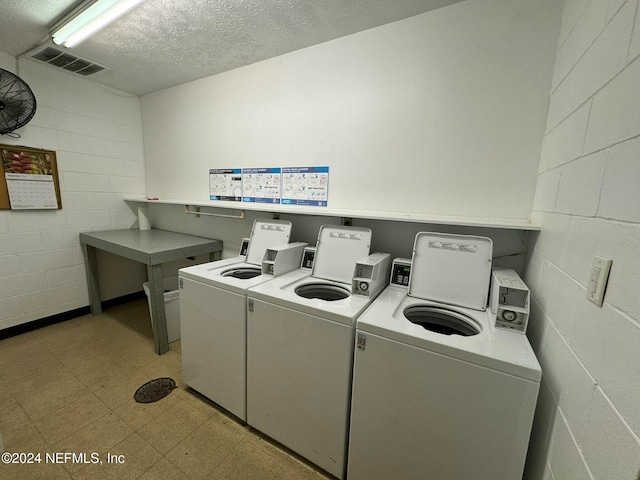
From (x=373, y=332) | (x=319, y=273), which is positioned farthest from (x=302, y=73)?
(x=373, y=332)

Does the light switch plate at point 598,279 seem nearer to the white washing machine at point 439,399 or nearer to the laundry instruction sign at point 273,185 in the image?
the white washing machine at point 439,399

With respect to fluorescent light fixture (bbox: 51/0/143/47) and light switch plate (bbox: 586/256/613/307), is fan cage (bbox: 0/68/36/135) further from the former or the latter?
light switch plate (bbox: 586/256/613/307)

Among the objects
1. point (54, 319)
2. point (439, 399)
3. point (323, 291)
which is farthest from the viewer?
point (54, 319)

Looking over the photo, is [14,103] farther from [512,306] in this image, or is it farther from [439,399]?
[512,306]

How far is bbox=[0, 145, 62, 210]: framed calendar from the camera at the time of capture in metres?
2.25

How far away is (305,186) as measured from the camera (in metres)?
2.08

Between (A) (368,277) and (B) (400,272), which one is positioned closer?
(A) (368,277)

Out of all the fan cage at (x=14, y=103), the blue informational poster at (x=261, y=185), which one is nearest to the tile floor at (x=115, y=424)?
the blue informational poster at (x=261, y=185)

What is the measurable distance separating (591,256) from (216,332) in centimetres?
173

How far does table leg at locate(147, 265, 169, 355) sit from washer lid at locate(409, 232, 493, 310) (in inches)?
76.7

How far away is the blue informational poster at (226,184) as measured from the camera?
8.02 ft

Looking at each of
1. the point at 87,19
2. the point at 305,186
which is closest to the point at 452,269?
the point at 305,186

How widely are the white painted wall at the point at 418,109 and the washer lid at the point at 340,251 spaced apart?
22 cm

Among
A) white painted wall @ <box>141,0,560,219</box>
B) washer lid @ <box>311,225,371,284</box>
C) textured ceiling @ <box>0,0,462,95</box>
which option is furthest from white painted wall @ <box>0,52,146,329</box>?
washer lid @ <box>311,225,371,284</box>
